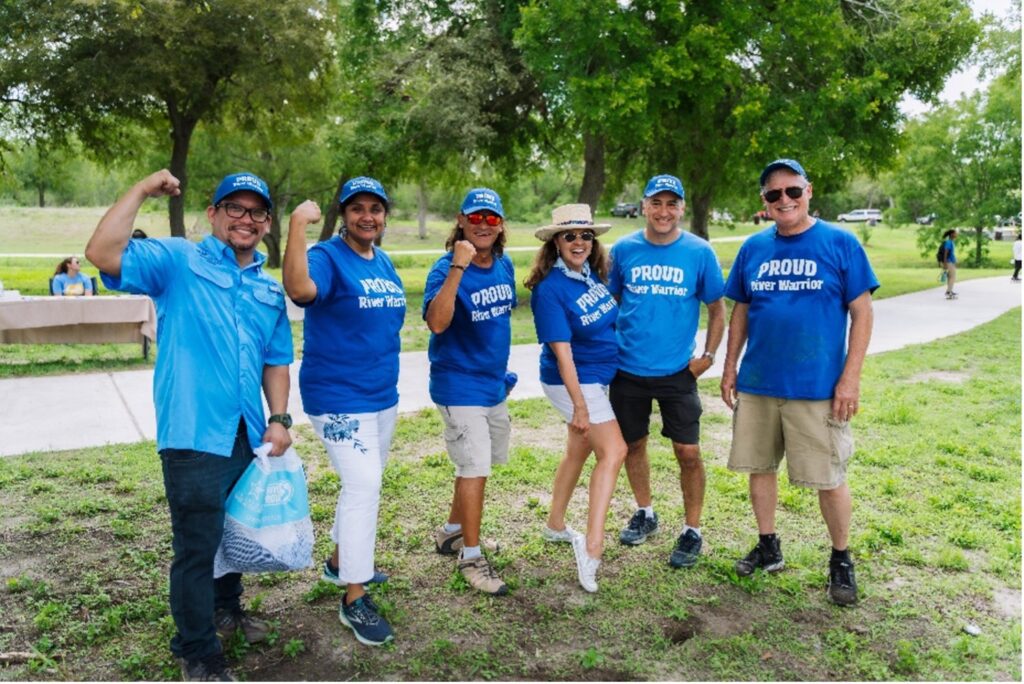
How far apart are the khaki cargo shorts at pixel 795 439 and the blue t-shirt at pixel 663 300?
0.43 meters

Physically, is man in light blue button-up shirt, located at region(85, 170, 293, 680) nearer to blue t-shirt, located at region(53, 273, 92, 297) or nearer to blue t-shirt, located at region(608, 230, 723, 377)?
blue t-shirt, located at region(608, 230, 723, 377)

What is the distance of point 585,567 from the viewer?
4043mm

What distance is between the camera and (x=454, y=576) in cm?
412

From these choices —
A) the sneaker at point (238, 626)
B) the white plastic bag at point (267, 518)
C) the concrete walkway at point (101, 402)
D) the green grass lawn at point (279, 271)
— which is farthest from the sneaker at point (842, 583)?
the green grass lawn at point (279, 271)

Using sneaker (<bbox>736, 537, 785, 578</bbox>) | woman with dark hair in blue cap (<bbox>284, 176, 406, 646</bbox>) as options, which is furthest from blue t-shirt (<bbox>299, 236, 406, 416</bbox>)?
Answer: sneaker (<bbox>736, 537, 785, 578</bbox>)

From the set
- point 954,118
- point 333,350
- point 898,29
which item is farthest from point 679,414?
point 954,118

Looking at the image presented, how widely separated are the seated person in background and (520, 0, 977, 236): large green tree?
26.1 feet

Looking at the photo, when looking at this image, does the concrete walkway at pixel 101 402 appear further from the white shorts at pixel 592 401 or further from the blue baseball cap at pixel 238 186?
the blue baseball cap at pixel 238 186

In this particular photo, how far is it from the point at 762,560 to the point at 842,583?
42 centimetres

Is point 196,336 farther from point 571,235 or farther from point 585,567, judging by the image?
point 585,567

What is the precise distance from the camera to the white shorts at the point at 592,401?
4.12 m

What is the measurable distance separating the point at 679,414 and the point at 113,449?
14.1 feet

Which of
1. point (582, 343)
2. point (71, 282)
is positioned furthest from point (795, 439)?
point (71, 282)

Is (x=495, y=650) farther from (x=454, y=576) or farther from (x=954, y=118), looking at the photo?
(x=954, y=118)
